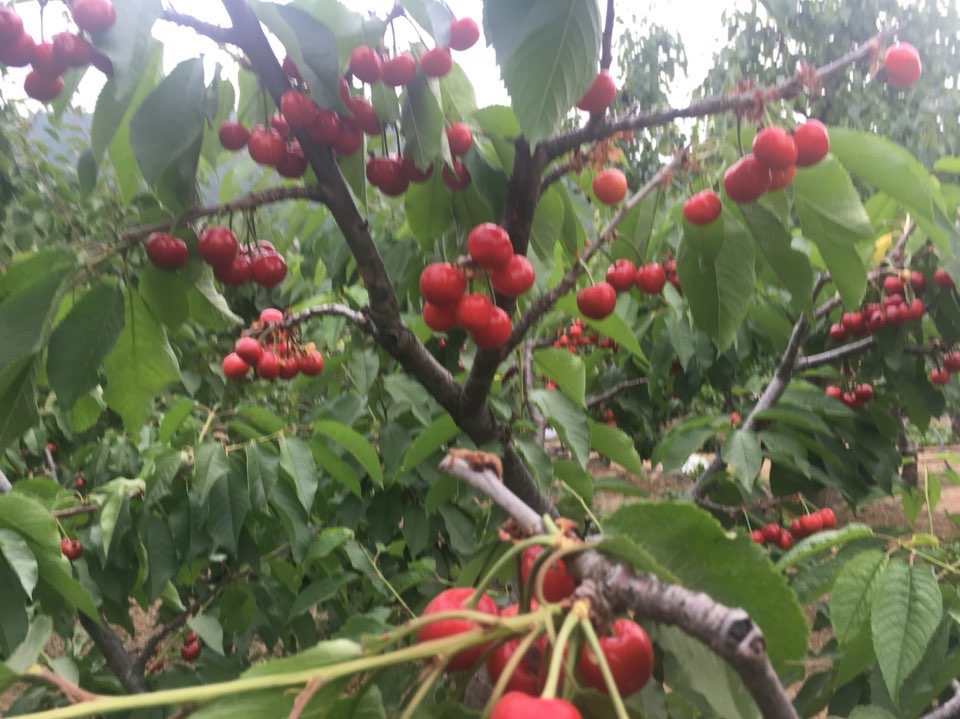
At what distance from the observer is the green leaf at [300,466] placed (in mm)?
1382

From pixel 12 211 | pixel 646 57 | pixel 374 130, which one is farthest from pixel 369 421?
pixel 646 57

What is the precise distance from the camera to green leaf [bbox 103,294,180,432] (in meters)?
0.98

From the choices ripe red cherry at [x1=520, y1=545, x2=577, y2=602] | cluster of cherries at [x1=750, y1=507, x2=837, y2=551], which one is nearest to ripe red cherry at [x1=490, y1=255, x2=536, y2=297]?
ripe red cherry at [x1=520, y1=545, x2=577, y2=602]

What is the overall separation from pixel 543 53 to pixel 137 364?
748 mm

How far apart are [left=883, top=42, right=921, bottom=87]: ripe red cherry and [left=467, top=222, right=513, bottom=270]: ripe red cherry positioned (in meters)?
0.58

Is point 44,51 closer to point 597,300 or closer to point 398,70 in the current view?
point 398,70

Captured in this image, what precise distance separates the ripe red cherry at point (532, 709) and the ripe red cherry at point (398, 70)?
30.7 inches

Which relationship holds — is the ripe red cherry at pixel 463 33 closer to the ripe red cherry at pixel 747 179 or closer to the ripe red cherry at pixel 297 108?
the ripe red cherry at pixel 297 108

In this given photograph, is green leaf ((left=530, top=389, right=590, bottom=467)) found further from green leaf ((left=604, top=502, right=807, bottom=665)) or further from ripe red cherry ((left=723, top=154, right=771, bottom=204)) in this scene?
green leaf ((left=604, top=502, right=807, bottom=665))

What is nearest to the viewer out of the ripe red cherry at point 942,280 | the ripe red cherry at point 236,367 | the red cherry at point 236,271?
the red cherry at point 236,271

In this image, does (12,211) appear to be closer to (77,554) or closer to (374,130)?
(77,554)

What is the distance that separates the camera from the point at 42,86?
0.90m

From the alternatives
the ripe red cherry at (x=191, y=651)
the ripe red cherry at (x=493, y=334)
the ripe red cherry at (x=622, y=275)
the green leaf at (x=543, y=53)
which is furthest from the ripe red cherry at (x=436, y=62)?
the ripe red cherry at (x=191, y=651)

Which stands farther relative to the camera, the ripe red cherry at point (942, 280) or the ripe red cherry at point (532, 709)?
the ripe red cherry at point (942, 280)
